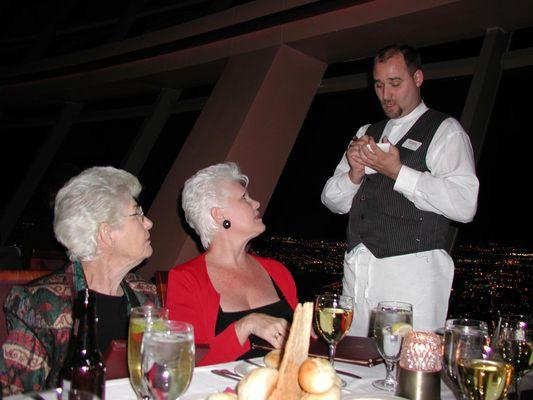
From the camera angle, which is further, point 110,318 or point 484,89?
point 484,89

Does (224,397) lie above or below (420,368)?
below

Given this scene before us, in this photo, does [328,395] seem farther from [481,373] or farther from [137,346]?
[137,346]

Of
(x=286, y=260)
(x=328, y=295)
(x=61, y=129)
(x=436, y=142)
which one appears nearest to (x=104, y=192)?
(x=328, y=295)

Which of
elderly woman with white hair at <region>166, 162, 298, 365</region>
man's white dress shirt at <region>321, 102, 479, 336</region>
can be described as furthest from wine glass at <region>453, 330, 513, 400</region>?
man's white dress shirt at <region>321, 102, 479, 336</region>

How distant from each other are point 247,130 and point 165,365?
3.67 metres

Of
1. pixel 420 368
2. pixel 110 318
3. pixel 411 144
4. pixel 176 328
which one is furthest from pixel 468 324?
pixel 411 144

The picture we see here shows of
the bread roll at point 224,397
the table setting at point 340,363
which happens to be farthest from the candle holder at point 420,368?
the bread roll at point 224,397

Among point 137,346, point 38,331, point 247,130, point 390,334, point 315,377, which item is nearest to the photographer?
point 315,377

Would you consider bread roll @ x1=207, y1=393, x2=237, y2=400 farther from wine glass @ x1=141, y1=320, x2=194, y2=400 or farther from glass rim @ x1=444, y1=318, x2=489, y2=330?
glass rim @ x1=444, y1=318, x2=489, y2=330

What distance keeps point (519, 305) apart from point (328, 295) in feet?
9.21

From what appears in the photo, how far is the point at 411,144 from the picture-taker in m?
2.55

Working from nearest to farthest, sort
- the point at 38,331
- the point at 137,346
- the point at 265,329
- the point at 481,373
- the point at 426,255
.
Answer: the point at 481,373, the point at 137,346, the point at 38,331, the point at 265,329, the point at 426,255

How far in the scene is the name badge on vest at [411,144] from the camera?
2.53 metres

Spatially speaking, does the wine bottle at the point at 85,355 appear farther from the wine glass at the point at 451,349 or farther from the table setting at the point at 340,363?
the wine glass at the point at 451,349
